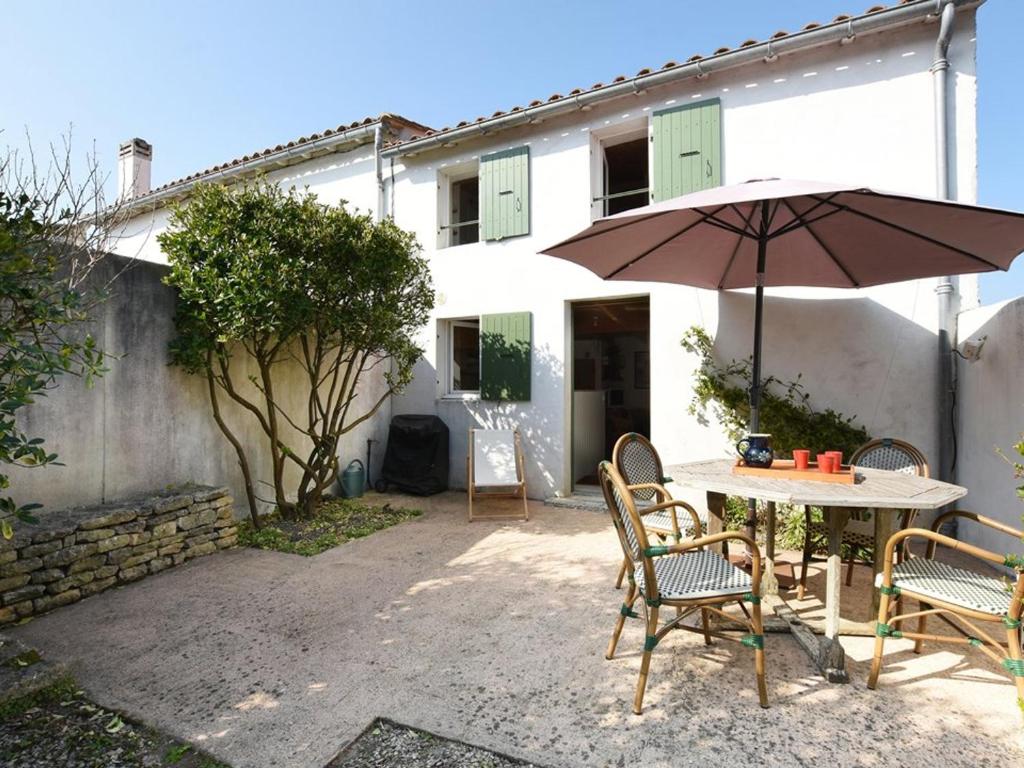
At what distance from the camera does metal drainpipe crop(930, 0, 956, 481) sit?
14.5ft

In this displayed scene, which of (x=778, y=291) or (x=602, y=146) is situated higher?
(x=602, y=146)

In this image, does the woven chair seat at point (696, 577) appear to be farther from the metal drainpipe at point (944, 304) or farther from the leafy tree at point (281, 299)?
the leafy tree at point (281, 299)

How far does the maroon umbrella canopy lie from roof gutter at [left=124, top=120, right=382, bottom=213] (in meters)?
5.28

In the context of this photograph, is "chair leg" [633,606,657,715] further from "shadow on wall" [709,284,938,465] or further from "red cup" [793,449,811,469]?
"shadow on wall" [709,284,938,465]

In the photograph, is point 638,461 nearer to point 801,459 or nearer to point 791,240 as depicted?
point 801,459

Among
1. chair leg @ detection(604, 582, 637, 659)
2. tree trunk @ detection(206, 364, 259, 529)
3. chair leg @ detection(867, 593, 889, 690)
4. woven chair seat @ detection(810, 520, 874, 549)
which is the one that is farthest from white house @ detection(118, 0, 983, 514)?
chair leg @ detection(604, 582, 637, 659)

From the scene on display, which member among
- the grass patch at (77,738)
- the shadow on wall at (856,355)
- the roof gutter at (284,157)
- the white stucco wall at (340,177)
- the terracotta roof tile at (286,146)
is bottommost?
the grass patch at (77,738)

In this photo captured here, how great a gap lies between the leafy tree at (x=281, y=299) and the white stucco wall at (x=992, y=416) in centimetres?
507

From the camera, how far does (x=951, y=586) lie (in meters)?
2.36

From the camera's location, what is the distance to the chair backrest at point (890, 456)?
135 inches

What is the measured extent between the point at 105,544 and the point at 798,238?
550 cm

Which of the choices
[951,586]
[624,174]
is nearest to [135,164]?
[624,174]

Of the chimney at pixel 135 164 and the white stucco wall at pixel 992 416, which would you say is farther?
the chimney at pixel 135 164

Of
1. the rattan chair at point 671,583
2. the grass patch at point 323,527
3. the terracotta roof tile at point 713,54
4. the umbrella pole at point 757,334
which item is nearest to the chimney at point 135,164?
the terracotta roof tile at point 713,54
